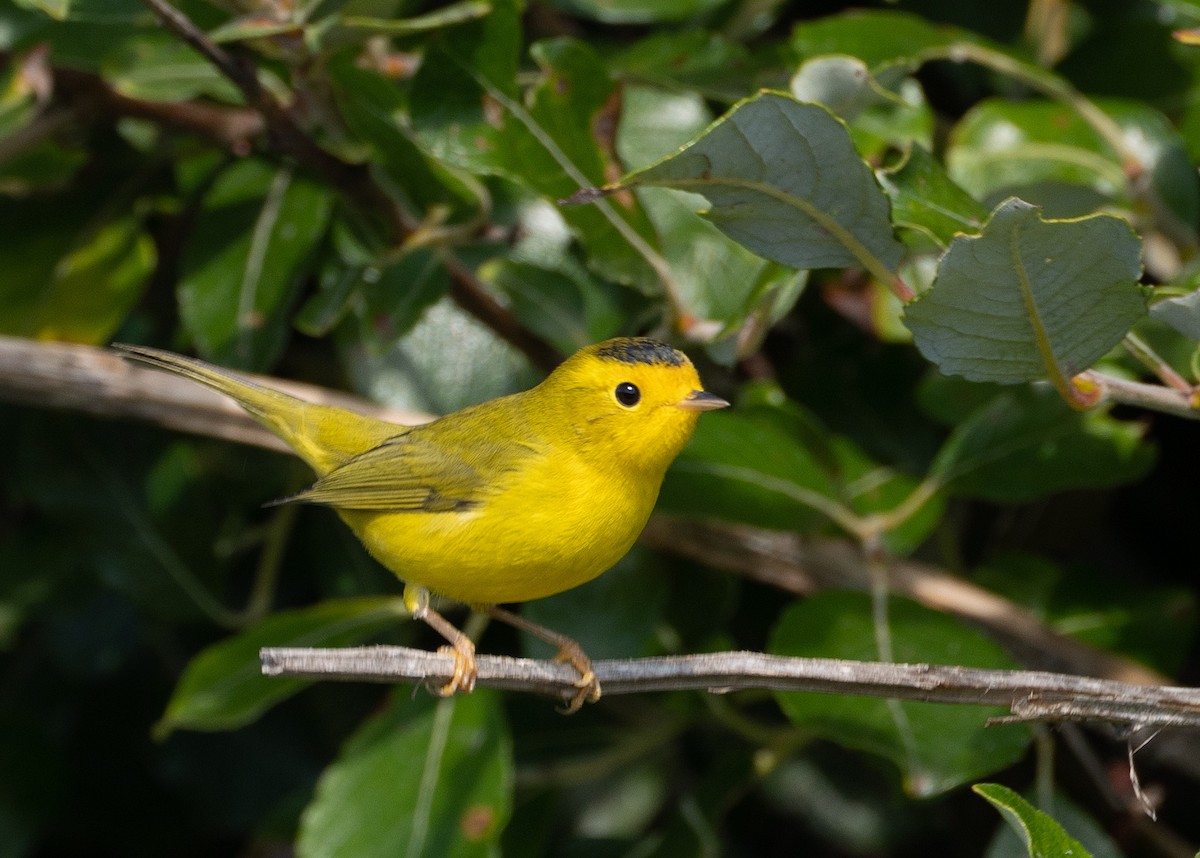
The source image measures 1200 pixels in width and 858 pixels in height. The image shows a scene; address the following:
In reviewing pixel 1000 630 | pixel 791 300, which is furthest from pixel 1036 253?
pixel 1000 630

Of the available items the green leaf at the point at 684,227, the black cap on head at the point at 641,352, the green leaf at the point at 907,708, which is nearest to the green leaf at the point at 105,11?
the green leaf at the point at 684,227

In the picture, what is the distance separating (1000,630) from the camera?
2531mm

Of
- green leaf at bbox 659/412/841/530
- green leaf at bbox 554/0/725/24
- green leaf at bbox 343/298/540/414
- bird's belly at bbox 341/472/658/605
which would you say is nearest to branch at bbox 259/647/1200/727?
bird's belly at bbox 341/472/658/605

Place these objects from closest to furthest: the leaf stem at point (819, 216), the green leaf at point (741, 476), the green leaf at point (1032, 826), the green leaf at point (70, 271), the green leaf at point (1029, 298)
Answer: the green leaf at point (1032, 826) → the green leaf at point (1029, 298) → the leaf stem at point (819, 216) → the green leaf at point (741, 476) → the green leaf at point (70, 271)

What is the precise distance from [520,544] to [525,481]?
190 millimetres

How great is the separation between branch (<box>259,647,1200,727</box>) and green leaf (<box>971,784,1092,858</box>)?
106mm

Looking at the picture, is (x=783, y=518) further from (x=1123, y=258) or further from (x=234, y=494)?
(x=234, y=494)

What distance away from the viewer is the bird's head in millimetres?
2203

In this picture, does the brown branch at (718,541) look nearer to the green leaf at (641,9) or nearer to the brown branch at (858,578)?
the brown branch at (858,578)

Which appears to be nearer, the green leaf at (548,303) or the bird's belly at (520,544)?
the bird's belly at (520,544)

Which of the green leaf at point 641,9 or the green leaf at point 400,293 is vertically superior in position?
the green leaf at point 641,9

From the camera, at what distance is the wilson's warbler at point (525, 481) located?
2.06 m

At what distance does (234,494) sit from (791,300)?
1619 mm

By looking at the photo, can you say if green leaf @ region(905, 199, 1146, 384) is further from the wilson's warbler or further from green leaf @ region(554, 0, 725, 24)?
green leaf @ region(554, 0, 725, 24)
